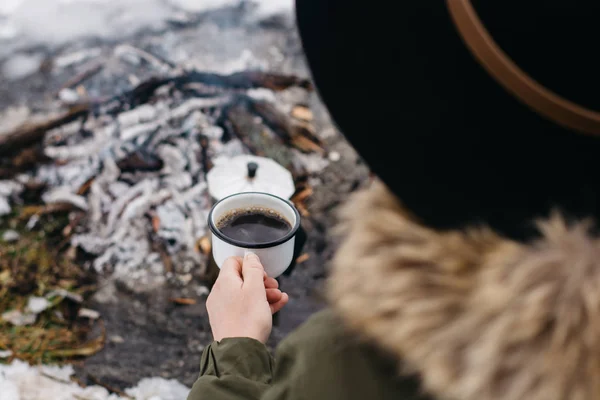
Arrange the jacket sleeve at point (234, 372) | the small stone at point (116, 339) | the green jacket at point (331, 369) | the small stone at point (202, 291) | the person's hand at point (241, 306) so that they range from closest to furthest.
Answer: the green jacket at point (331, 369)
the jacket sleeve at point (234, 372)
the person's hand at point (241, 306)
the small stone at point (116, 339)
the small stone at point (202, 291)

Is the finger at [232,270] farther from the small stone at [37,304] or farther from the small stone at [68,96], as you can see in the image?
the small stone at [68,96]

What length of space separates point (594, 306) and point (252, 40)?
4349mm

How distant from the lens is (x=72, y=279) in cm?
317

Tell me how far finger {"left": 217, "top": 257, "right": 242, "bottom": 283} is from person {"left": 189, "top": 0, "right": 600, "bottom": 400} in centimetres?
70

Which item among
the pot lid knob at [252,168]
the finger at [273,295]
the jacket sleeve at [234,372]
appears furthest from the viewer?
the pot lid knob at [252,168]

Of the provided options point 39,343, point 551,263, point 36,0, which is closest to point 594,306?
point 551,263

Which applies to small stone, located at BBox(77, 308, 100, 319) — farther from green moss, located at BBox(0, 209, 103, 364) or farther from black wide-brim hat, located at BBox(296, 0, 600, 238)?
black wide-brim hat, located at BBox(296, 0, 600, 238)

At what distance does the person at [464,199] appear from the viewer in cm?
77

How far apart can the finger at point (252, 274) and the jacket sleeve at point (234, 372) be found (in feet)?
0.55

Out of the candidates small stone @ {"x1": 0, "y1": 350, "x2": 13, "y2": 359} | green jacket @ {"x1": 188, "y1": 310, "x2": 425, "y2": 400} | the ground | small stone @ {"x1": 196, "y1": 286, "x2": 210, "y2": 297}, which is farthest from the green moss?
green jacket @ {"x1": 188, "y1": 310, "x2": 425, "y2": 400}

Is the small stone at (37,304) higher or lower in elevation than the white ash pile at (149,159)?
lower

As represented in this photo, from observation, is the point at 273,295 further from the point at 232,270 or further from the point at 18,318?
the point at 18,318

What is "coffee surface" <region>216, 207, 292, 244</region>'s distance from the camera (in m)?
2.09

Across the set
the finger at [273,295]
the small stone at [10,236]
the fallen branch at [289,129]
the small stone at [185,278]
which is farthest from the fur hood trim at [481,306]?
the fallen branch at [289,129]
